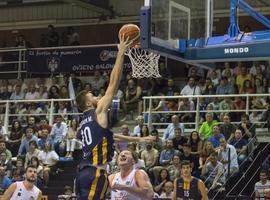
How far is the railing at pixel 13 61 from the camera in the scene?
898 inches

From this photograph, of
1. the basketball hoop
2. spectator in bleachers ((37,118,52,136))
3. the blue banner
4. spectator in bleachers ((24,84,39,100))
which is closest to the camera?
the basketball hoop

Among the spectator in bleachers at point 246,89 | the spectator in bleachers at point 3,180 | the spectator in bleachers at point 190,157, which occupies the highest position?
the spectator in bleachers at point 246,89

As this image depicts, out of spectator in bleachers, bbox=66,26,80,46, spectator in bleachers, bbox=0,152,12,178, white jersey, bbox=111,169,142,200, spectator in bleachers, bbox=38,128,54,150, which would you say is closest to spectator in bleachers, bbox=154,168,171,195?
spectator in bleachers, bbox=38,128,54,150

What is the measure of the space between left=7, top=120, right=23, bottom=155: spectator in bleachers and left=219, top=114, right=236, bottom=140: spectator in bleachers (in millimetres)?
5781

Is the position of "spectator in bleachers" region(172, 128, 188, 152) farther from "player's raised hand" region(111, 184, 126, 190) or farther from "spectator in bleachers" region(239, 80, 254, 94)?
"player's raised hand" region(111, 184, 126, 190)

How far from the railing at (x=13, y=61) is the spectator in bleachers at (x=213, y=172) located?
33.6 ft

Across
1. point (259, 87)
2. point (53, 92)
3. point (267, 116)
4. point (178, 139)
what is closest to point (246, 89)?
point (259, 87)

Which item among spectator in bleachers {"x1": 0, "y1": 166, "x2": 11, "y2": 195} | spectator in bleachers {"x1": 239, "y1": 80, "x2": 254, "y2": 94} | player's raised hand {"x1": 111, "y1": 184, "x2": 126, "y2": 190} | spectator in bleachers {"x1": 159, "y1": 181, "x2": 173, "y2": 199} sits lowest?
spectator in bleachers {"x1": 0, "y1": 166, "x2": 11, "y2": 195}

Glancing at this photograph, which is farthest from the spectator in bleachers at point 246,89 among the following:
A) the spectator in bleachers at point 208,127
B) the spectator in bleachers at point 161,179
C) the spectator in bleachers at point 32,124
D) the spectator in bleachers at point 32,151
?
the spectator in bleachers at point 32,124

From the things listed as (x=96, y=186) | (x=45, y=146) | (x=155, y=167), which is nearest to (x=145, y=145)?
(x=155, y=167)

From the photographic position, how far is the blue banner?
21.5 meters

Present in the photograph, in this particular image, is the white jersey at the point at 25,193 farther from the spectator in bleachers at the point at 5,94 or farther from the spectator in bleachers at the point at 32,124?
the spectator in bleachers at the point at 5,94

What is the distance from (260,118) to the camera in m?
16.4

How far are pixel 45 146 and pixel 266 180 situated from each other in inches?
234
